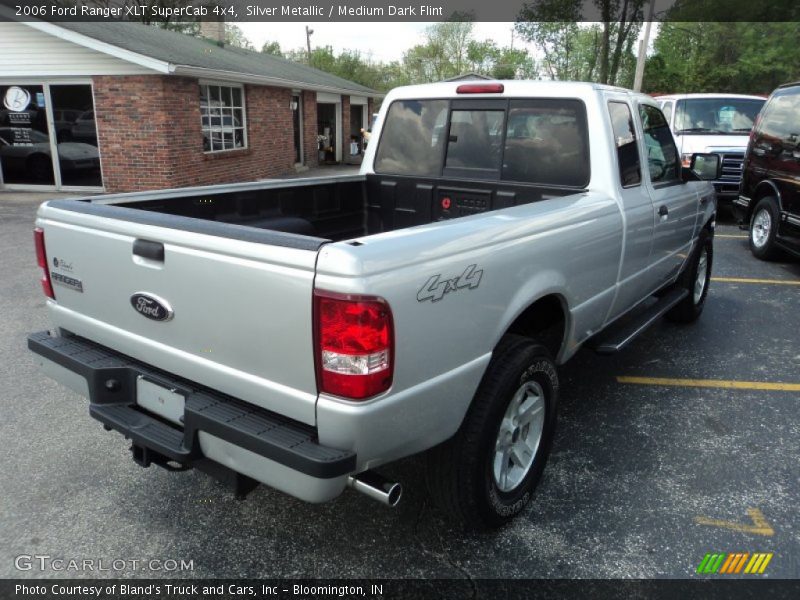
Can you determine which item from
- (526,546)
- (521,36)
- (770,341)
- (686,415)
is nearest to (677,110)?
(770,341)

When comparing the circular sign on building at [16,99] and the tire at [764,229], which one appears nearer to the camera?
the tire at [764,229]

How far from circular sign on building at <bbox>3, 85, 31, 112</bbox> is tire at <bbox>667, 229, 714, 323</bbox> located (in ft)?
45.8

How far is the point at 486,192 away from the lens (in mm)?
4070

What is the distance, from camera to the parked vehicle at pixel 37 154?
44.9 ft

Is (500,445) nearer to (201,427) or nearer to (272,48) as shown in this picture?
(201,427)

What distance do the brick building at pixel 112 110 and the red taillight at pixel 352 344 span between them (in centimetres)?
1189

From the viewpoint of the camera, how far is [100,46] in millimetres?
12289

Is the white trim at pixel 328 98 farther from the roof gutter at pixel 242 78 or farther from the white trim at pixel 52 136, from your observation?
the white trim at pixel 52 136

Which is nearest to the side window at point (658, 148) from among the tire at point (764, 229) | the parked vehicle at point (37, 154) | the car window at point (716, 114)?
the tire at point (764, 229)

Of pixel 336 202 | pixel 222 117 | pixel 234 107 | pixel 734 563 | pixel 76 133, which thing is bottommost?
pixel 734 563

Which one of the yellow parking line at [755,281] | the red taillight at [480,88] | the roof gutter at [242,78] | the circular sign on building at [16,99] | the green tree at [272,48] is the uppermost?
the green tree at [272,48]

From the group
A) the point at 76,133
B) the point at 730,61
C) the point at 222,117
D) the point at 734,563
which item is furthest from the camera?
the point at 730,61

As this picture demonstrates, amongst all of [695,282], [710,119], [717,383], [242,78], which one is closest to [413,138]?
[717,383]

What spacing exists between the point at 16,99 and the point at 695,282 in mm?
14288
